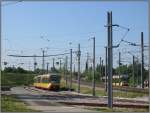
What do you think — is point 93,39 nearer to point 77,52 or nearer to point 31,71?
point 77,52

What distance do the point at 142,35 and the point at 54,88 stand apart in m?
17.2

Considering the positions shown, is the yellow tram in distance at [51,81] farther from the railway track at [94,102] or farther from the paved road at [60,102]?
the railway track at [94,102]

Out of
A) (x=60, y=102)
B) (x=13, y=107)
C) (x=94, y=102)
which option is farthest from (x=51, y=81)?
(x=13, y=107)

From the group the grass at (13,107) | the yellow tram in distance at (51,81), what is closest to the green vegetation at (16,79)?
the yellow tram in distance at (51,81)

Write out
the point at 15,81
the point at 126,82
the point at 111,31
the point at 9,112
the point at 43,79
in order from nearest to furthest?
the point at 9,112, the point at 111,31, the point at 43,79, the point at 126,82, the point at 15,81

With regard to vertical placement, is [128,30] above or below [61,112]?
above

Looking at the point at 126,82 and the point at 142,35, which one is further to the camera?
the point at 126,82

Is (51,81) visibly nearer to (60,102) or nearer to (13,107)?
(60,102)

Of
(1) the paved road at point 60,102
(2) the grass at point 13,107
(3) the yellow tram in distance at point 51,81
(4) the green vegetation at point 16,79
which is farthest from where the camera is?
(4) the green vegetation at point 16,79

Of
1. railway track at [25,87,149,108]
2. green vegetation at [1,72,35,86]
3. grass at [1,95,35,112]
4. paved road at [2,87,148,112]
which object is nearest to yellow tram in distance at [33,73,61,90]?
paved road at [2,87,148,112]

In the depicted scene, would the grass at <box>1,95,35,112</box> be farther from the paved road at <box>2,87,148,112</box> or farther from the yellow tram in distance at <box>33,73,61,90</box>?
the yellow tram in distance at <box>33,73,61,90</box>

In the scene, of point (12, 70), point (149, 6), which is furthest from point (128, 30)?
point (12, 70)

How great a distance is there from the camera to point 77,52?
82500 mm

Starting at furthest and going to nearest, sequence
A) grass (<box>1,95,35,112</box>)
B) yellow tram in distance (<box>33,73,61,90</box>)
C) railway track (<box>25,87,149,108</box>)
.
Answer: yellow tram in distance (<box>33,73,61,90</box>) → railway track (<box>25,87,149,108</box>) → grass (<box>1,95,35,112</box>)
